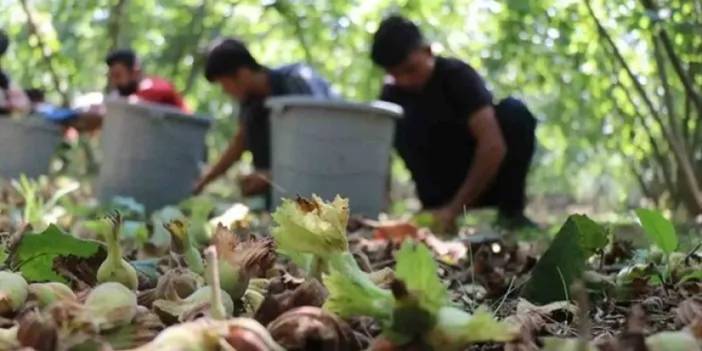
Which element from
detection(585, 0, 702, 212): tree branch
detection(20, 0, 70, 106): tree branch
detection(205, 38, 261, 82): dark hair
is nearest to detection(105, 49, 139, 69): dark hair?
detection(205, 38, 261, 82): dark hair

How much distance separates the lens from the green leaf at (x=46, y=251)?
1.03 metres

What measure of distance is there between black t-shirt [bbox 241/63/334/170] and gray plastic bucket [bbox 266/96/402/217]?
752mm

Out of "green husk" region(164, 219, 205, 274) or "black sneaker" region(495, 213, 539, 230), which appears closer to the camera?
"green husk" region(164, 219, 205, 274)

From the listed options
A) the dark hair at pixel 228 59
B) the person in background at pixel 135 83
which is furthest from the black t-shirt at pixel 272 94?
the person in background at pixel 135 83

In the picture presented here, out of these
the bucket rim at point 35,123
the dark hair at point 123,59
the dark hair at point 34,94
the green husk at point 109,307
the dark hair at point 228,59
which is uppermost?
the green husk at point 109,307

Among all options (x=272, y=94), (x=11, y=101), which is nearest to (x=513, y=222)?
(x=272, y=94)

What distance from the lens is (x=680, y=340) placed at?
67cm

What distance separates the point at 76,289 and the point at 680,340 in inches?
20.7

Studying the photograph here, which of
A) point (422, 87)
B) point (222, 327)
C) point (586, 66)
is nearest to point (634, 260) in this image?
point (222, 327)

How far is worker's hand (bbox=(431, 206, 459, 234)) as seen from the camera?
9.98 ft

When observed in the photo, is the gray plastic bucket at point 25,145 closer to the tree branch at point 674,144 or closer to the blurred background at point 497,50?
the blurred background at point 497,50

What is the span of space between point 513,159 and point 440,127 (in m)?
0.28

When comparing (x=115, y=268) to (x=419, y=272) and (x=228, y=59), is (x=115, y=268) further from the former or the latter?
(x=228, y=59)

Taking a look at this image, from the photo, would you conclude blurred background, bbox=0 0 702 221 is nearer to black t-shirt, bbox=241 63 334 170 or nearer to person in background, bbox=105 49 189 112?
black t-shirt, bbox=241 63 334 170
